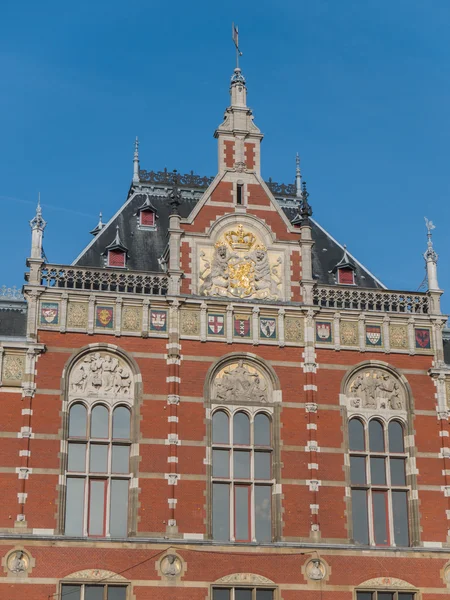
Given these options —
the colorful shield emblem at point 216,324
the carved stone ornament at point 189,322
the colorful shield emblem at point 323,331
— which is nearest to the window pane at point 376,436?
the colorful shield emblem at point 323,331

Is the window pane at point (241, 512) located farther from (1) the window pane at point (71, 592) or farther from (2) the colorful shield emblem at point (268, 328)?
(1) the window pane at point (71, 592)

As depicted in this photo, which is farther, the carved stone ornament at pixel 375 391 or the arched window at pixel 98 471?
the carved stone ornament at pixel 375 391

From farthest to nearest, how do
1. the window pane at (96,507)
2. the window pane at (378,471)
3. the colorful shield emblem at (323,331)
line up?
the colorful shield emblem at (323,331) → the window pane at (378,471) → the window pane at (96,507)

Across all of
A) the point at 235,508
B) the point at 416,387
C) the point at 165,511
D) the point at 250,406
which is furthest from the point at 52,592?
the point at 416,387

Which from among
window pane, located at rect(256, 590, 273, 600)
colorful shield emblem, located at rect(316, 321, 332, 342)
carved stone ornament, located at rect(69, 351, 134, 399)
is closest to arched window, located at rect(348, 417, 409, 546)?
colorful shield emblem, located at rect(316, 321, 332, 342)

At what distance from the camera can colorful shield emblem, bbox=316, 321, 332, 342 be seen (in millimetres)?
35188

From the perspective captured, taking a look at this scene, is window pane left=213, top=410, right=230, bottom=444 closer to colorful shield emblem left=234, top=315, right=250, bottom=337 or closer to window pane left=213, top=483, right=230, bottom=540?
window pane left=213, top=483, right=230, bottom=540

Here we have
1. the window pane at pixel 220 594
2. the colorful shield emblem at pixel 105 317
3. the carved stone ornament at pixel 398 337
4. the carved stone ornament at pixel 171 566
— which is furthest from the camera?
the carved stone ornament at pixel 398 337

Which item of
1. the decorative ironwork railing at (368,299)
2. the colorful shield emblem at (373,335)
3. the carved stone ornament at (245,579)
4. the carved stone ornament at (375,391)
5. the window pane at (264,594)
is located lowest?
the window pane at (264,594)

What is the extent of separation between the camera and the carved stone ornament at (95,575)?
101 ft

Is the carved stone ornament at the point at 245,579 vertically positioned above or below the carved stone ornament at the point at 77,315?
below

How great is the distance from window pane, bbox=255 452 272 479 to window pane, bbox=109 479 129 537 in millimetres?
4127

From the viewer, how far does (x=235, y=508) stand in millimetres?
32938

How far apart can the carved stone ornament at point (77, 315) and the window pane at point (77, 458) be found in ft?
12.5
